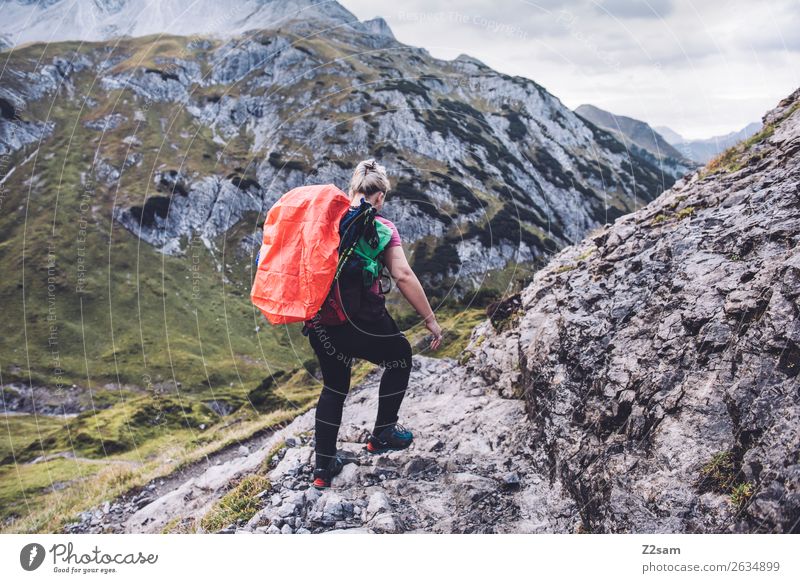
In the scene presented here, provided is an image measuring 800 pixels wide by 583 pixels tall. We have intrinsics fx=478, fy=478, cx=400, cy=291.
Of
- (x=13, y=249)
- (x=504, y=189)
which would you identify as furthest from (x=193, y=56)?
(x=504, y=189)

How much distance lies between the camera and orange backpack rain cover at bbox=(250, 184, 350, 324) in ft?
18.6

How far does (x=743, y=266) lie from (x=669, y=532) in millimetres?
3535

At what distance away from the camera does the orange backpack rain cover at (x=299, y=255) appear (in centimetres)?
566

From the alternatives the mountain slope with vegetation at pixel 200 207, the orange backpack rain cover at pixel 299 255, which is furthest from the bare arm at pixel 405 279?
the mountain slope with vegetation at pixel 200 207

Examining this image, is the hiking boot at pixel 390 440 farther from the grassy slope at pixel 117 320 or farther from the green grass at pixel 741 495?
the grassy slope at pixel 117 320

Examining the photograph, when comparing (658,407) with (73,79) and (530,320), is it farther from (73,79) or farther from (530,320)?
(73,79)

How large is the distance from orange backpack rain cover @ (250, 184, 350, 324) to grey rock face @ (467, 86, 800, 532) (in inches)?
164

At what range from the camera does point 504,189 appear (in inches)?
2820

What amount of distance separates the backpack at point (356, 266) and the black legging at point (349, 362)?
21 centimetres

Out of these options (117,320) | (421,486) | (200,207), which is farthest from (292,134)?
(421,486)

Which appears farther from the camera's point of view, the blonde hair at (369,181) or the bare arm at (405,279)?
the blonde hair at (369,181)

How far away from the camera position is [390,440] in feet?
23.6

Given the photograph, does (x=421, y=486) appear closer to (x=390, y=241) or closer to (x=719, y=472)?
(x=390, y=241)

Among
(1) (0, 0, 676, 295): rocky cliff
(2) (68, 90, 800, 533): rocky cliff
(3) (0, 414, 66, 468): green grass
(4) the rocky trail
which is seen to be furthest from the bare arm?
(3) (0, 414, 66, 468): green grass
